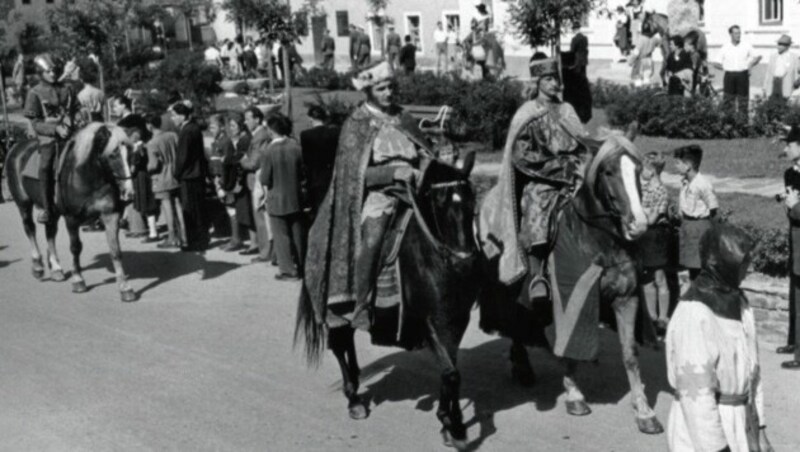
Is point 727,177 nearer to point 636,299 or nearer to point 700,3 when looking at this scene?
point 636,299

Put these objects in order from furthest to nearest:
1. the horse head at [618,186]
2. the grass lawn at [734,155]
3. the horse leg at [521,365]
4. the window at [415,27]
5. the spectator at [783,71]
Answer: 1. the window at [415,27]
2. the spectator at [783,71]
3. the grass lawn at [734,155]
4. the horse leg at [521,365]
5. the horse head at [618,186]

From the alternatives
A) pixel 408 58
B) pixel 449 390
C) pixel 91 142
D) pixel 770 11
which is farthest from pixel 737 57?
pixel 449 390

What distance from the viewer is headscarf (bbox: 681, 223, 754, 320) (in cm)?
580

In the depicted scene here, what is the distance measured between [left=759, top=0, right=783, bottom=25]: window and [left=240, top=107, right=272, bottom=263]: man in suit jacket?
1692cm

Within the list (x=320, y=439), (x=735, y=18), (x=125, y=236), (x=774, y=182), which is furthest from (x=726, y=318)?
(x=735, y=18)

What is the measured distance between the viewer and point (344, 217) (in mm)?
9258

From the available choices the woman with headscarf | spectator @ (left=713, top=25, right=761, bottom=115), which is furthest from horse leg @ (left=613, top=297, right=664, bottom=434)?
spectator @ (left=713, top=25, right=761, bottom=115)

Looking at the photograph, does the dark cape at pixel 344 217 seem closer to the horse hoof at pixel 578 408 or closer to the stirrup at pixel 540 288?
the stirrup at pixel 540 288

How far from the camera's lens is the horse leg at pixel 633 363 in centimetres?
886

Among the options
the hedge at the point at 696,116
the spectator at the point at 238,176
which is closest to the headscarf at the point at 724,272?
the spectator at the point at 238,176

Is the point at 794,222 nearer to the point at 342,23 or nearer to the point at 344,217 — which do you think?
the point at 344,217

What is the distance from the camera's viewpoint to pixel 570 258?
9180 mm

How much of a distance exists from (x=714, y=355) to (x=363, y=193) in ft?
12.9

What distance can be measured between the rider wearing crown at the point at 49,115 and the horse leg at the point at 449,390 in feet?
24.6
